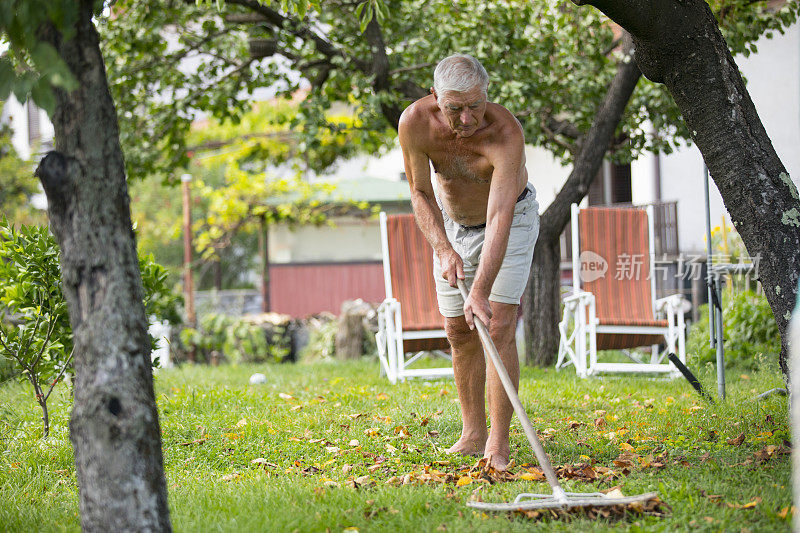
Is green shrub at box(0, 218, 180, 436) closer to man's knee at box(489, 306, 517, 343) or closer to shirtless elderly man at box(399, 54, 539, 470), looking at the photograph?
shirtless elderly man at box(399, 54, 539, 470)

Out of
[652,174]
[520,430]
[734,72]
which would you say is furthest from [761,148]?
[652,174]

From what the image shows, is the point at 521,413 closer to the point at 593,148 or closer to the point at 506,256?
the point at 506,256

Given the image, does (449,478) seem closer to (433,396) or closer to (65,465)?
(65,465)

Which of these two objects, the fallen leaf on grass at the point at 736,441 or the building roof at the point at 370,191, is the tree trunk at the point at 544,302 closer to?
the fallen leaf on grass at the point at 736,441

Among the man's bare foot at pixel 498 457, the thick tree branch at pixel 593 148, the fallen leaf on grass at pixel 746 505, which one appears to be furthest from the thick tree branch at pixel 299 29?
the fallen leaf on grass at pixel 746 505

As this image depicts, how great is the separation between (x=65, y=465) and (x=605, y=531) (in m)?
2.33

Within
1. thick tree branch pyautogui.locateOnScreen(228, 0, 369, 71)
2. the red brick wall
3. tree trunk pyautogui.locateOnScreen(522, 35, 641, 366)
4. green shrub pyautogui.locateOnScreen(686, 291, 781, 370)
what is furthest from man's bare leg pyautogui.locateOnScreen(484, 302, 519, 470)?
the red brick wall

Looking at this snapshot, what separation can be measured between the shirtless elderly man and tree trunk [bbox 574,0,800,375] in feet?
1.96

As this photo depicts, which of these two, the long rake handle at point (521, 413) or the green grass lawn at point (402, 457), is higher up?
the long rake handle at point (521, 413)

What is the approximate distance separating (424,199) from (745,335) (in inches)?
166

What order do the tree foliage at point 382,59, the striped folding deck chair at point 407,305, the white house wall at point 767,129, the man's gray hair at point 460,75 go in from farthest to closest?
the tree foliage at point 382,59 → the striped folding deck chair at point 407,305 → the white house wall at point 767,129 → the man's gray hair at point 460,75

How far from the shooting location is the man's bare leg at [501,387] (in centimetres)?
317

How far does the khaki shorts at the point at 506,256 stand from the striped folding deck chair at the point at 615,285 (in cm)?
284

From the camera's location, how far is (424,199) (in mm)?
3504
